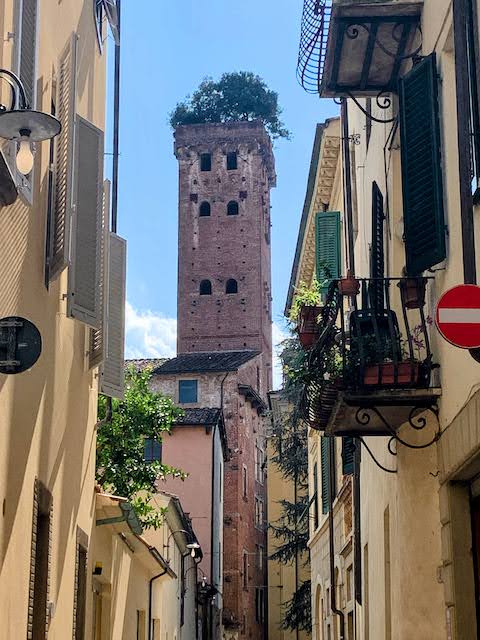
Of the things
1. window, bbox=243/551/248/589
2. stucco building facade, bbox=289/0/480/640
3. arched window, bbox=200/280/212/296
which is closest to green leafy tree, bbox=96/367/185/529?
stucco building facade, bbox=289/0/480/640

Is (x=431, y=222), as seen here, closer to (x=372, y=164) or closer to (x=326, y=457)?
(x=372, y=164)

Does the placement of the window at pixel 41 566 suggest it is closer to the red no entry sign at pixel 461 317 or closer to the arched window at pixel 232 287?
the red no entry sign at pixel 461 317

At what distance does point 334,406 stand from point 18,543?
3.00 metres

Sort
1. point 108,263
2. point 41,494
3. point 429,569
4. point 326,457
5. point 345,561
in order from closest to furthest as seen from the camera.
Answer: point 41,494
point 429,569
point 108,263
point 345,561
point 326,457

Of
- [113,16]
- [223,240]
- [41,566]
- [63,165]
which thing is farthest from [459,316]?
[223,240]

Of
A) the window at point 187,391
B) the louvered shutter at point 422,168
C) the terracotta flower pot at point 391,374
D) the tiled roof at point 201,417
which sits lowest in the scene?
the terracotta flower pot at point 391,374

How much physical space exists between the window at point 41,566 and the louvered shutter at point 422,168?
3.45 m

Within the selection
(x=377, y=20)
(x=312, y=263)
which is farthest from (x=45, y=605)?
(x=312, y=263)

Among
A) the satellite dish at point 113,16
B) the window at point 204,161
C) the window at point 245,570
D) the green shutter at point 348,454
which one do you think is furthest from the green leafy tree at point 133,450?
the window at point 204,161

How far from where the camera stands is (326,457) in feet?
67.2

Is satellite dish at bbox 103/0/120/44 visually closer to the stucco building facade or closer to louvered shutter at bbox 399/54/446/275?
the stucco building facade

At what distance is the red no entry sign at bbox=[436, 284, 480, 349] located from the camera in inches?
251

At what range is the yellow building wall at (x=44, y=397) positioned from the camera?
7139mm

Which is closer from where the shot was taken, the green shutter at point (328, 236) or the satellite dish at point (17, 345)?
the satellite dish at point (17, 345)
